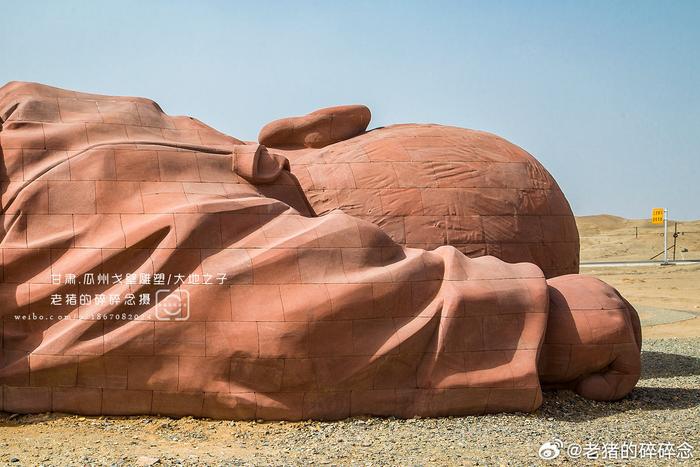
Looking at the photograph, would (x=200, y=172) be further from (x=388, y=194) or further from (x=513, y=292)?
(x=513, y=292)

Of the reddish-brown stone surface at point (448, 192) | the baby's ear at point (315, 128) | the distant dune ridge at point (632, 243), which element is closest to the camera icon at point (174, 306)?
the reddish-brown stone surface at point (448, 192)

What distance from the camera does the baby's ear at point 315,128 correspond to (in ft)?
27.6

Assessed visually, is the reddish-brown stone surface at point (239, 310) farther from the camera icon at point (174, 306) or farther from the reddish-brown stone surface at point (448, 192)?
the reddish-brown stone surface at point (448, 192)

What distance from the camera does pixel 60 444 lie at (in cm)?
547

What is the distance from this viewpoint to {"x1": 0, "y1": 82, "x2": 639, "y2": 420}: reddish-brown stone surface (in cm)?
601

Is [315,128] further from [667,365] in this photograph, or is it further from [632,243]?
[632,243]

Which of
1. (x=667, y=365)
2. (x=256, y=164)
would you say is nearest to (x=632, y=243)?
(x=667, y=365)

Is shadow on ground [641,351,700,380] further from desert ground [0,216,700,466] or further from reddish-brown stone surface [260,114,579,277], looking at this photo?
reddish-brown stone surface [260,114,579,277]

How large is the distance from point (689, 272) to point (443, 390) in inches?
773

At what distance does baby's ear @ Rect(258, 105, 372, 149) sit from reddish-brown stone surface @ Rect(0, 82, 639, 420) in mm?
1830

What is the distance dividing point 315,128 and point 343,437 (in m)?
3.74

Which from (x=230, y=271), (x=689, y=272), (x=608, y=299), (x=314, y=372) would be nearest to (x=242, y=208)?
(x=230, y=271)

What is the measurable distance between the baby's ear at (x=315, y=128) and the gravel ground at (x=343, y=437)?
342 centimetres

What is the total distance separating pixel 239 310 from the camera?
19.8 feet
